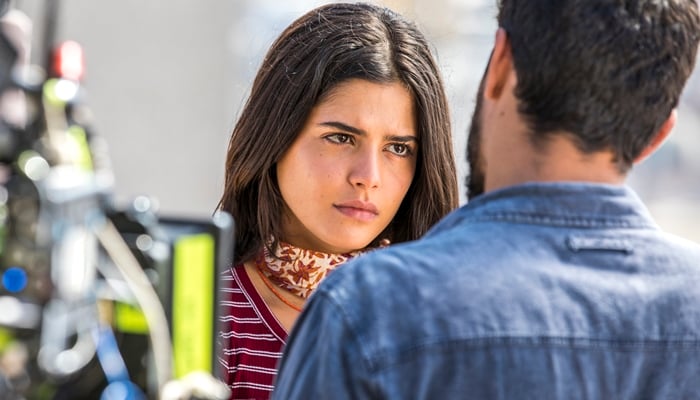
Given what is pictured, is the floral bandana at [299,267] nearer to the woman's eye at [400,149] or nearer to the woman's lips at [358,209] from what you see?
the woman's lips at [358,209]

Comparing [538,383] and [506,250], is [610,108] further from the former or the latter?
[538,383]

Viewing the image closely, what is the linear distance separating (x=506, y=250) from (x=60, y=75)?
1.76 feet

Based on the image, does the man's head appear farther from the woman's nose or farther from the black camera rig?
the woman's nose

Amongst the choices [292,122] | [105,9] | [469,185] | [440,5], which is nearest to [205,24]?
[105,9]

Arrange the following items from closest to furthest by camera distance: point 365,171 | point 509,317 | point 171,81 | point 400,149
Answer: point 509,317 → point 365,171 → point 400,149 → point 171,81

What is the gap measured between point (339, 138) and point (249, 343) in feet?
1.45

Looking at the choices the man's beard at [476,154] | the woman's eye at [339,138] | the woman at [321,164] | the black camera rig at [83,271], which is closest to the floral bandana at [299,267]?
the woman at [321,164]

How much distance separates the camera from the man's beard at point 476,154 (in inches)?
55.1

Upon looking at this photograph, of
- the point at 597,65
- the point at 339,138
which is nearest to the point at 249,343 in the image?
the point at 339,138

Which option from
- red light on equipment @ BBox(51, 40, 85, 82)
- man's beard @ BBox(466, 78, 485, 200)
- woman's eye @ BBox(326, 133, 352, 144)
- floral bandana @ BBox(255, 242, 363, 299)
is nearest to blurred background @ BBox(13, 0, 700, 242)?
floral bandana @ BBox(255, 242, 363, 299)

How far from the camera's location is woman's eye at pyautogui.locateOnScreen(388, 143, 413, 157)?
7.27ft

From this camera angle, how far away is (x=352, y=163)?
7.06ft

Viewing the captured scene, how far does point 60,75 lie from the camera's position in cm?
112

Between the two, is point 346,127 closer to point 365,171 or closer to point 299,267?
point 365,171
